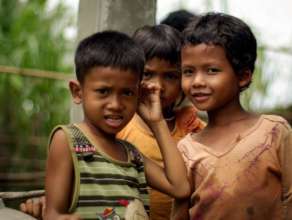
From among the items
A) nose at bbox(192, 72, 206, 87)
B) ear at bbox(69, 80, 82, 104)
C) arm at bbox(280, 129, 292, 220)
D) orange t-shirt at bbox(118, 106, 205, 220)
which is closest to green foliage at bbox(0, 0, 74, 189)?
orange t-shirt at bbox(118, 106, 205, 220)

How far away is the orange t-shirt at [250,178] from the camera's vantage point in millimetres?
2713

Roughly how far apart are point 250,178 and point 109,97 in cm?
60

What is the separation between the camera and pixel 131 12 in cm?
378

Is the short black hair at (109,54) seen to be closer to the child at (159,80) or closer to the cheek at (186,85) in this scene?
the cheek at (186,85)

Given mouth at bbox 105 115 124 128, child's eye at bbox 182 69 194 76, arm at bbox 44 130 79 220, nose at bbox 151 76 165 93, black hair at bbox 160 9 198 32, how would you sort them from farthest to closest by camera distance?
black hair at bbox 160 9 198 32, nose at bbox 151 76 165 93, child's eye at bbox 182 69 194 76, mouth at bbox 105 115 124 128, arm at bbox 44 130 79 220

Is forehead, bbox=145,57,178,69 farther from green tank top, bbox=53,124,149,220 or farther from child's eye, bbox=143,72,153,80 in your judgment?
green tank top, bbox=53,124,149,220

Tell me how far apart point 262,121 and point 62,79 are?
368 centimetres

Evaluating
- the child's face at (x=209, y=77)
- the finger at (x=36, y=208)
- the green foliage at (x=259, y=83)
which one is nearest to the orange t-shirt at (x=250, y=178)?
the child's face at (x=209, y=77)

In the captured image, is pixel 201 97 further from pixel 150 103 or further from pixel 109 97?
pixel 109 97

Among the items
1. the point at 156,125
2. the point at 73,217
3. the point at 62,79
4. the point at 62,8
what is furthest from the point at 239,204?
the point at 62,8

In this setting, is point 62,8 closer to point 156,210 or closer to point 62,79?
point 62,79

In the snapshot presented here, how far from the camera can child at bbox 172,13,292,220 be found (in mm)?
2721

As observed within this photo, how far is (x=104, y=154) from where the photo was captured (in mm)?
2594

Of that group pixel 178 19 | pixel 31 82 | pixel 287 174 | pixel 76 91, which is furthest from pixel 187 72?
pixel 31 82
